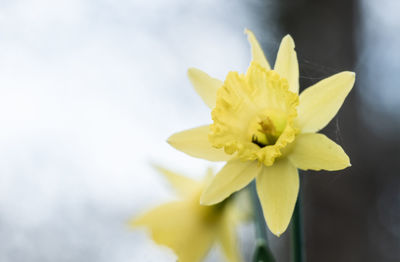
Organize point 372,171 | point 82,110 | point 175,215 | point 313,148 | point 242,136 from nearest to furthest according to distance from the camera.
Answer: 1. point 313,148
2. point 242,136
3. point 175,215
4. point 372,171
5. point 82,110

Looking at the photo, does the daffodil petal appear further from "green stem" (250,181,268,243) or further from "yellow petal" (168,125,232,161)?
"yellow petal" (168,125,232,161)

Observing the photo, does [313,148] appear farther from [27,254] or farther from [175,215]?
[27,254]

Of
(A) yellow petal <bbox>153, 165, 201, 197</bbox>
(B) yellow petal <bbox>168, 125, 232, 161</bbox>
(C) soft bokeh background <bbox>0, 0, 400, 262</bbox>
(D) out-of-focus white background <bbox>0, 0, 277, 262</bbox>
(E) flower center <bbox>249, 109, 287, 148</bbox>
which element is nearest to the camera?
(B) yellow petal <bbox>168, 125, 232, 161</bbox>

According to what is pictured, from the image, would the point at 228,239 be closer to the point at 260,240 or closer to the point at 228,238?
the point at 228,238

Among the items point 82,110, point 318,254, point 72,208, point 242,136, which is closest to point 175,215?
point 242,136

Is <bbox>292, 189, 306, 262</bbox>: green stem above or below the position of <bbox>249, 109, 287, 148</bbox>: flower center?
below

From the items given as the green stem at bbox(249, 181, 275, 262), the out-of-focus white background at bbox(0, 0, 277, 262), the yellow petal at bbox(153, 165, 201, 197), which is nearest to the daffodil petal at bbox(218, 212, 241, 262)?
the yellow petal at bbox(153, 165, 201, 197)
